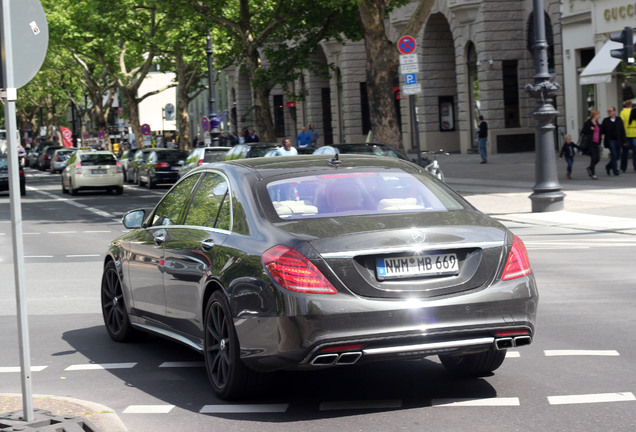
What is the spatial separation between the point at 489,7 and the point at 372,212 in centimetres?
3755

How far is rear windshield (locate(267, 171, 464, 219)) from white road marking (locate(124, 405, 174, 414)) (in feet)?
4.24

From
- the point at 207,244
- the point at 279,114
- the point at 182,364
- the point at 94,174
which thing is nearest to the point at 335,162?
the point at 207,244

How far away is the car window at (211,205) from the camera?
7.20m

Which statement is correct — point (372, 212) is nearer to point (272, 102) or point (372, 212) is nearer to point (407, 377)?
point (407, 377)

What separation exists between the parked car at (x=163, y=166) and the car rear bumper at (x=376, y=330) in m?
34.1

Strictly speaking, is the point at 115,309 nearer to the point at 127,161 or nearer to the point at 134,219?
the point at 134,219

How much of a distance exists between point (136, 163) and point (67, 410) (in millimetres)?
38809

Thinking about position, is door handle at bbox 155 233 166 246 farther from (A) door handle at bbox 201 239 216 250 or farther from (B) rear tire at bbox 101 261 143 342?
(B) rear tire at bbox 101 261 143 342

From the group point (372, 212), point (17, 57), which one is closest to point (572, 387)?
point (372, 212)

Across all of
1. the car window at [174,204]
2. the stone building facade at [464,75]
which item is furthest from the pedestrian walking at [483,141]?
the car window at [174,204]

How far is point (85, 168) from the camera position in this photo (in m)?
38.1

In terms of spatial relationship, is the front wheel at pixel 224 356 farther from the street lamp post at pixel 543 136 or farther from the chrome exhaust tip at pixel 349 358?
the street lamp post at pixel 543 136

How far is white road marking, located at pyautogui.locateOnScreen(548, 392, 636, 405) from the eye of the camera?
641 cm

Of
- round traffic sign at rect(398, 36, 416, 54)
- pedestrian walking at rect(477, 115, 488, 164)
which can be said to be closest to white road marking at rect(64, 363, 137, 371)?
round traffic sign at rect(398, 36, 416, 54)
